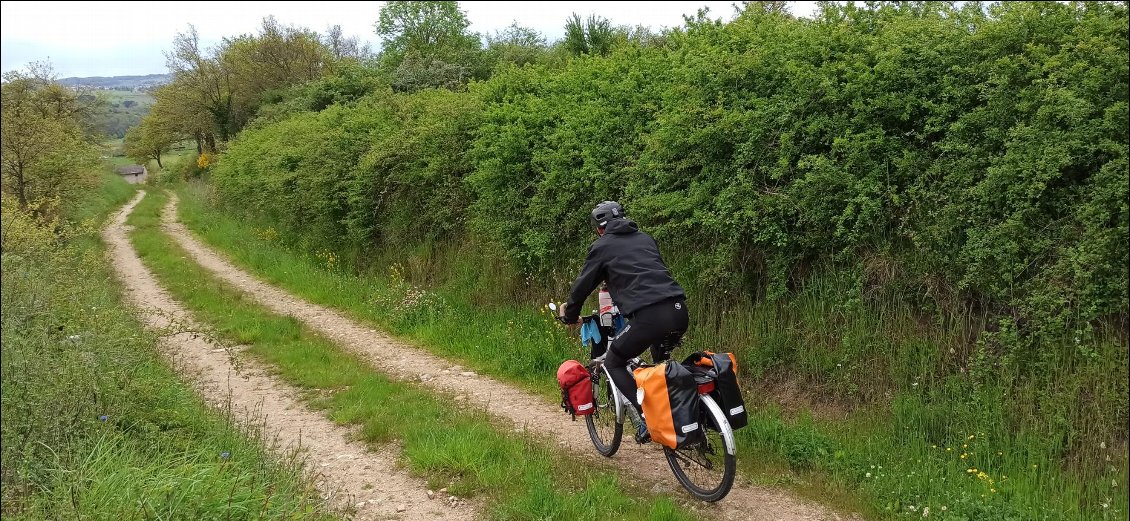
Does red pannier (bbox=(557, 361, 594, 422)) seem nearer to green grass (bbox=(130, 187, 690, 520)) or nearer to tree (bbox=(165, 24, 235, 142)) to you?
green grass (bbox=(130, 187, 690, 520))

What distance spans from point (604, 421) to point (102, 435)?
401cm

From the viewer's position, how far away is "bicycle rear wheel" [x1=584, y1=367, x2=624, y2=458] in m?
5.51

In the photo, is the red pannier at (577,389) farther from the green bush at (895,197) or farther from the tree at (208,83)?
the tree at (208,83)

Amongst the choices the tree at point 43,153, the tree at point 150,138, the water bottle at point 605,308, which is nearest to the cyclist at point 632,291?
the water bottle at point 605,308

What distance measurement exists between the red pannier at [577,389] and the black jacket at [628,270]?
31.8 inches

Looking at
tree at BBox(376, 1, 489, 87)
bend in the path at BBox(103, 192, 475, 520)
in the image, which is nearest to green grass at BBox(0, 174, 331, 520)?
bend in the path at BBox(103, 192, 475, 520)

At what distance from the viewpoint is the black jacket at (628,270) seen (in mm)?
4770

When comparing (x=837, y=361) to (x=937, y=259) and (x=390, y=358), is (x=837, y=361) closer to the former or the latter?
(x=937, y=259)

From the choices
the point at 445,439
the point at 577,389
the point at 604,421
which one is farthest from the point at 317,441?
the point at 604,421

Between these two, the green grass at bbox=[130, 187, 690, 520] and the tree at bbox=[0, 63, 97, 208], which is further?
the tree at bbox=[0, 63, 97, 208]

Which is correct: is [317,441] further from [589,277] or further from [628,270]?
[628,270]

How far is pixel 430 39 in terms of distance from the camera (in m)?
35.1

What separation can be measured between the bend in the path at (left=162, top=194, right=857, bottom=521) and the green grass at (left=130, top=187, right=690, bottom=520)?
0.87 ft

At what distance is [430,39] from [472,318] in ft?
95.0
